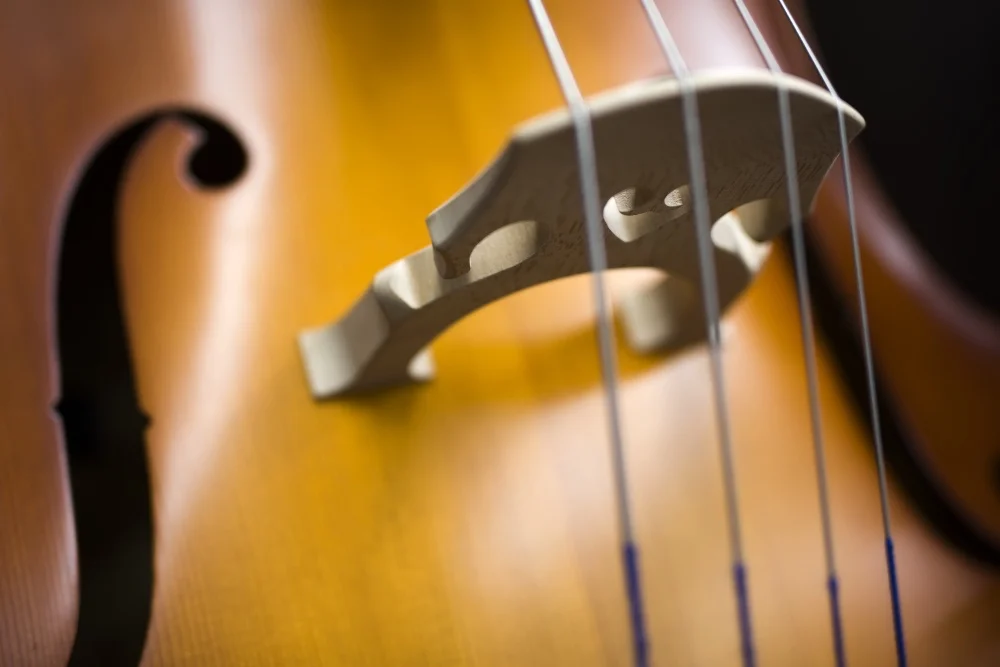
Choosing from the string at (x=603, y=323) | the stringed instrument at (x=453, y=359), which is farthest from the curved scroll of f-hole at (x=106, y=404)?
the string at (x=603, y=323)

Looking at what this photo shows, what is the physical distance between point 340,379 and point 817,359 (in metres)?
0.41

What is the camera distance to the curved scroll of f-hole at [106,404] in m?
0.51

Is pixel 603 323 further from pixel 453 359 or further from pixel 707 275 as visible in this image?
pixel 453 359

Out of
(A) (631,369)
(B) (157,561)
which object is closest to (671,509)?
(A) (631,369)

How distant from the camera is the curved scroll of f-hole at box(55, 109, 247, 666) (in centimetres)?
51

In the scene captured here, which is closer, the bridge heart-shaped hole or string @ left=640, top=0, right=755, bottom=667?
string @ left=640, top=0, right=755, bottom=667

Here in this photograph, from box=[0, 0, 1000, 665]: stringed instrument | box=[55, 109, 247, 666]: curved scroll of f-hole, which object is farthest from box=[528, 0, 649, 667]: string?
box=[55, 109, 247, 666]: curved scroll of f-hole

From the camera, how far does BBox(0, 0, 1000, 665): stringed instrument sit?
1.66ft

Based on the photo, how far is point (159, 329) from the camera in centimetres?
61

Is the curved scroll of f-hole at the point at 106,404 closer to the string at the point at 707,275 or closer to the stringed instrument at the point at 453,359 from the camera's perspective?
the stringed instrument at the point at 453,359

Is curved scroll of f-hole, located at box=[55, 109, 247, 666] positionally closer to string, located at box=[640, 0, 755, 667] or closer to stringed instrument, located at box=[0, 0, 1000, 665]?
stringed instrument, located at box=[0, 0, 1000, 665]

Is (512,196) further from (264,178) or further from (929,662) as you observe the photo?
(929,662)

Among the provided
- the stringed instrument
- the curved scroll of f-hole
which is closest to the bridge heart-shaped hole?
the stringed instrument

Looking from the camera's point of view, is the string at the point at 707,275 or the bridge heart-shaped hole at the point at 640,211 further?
the bridge heart-shaped hole at the point at 640,211
